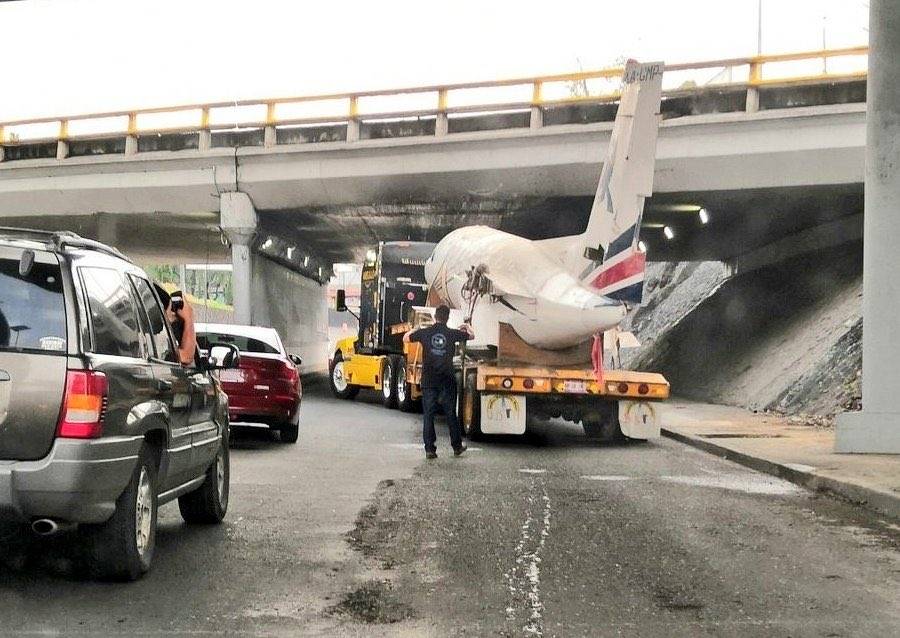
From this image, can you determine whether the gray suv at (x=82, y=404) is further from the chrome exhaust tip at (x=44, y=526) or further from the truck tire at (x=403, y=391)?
the truck tire at (x=403, y=391)

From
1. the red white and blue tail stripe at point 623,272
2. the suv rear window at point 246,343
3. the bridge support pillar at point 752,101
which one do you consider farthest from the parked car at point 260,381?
the bridge support pillar at point 752,101

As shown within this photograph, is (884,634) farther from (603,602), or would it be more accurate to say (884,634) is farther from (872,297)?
(872,297)

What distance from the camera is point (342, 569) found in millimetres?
7445

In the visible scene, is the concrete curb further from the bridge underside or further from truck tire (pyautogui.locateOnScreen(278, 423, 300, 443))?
the bridge underside

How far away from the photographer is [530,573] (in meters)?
7.39

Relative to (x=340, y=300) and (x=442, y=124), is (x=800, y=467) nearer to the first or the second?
(x=442, y=124)

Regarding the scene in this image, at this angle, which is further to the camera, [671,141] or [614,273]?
[671,141]

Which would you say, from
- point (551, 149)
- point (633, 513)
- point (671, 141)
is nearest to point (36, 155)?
point (551, 149)

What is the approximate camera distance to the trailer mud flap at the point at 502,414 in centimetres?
1741

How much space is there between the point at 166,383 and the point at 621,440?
12.0m

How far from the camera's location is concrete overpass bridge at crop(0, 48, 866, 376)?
77.6 ft

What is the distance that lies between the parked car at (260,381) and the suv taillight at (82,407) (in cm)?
923

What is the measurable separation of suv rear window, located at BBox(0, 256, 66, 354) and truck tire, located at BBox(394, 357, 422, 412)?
57.8ft

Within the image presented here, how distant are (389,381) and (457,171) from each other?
4849 mm
